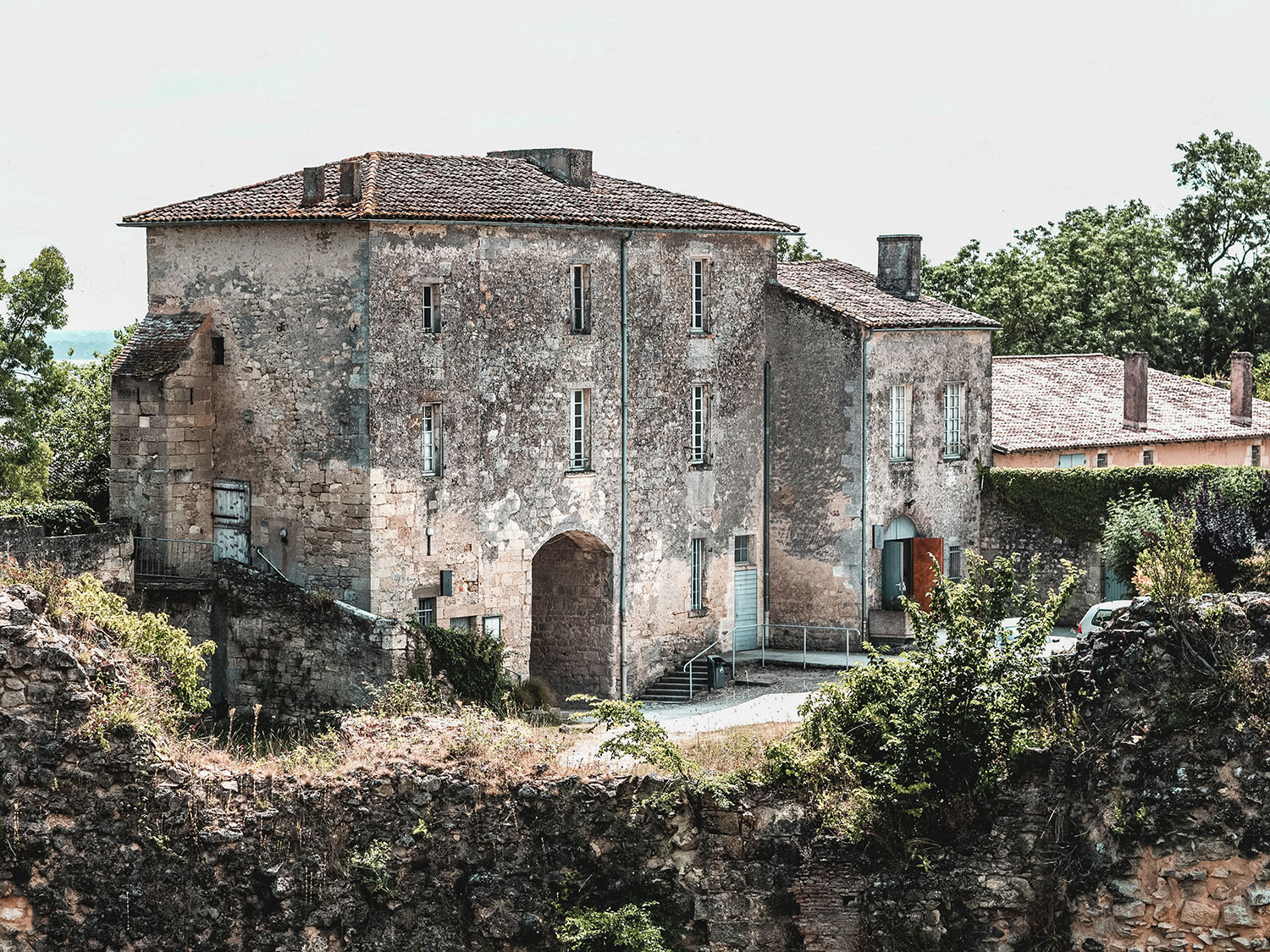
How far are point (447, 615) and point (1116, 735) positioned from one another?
15274mm

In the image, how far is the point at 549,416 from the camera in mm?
36812

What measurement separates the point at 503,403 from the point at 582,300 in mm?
2772

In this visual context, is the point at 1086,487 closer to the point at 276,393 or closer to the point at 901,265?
the point at 901,265

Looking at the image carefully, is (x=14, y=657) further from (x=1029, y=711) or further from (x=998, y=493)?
(x=998, y=493)

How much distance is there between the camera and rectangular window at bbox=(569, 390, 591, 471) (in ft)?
123

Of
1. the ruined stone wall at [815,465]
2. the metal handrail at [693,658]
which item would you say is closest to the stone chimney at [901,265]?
the ruined stone wall at [815,465]

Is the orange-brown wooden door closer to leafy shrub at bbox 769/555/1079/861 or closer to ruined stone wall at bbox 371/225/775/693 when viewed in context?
ruined stone wall at bbox 371/225/775/693

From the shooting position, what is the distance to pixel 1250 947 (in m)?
22.3

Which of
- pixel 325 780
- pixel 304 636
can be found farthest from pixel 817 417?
pixel 325 780

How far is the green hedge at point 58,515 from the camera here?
127ft

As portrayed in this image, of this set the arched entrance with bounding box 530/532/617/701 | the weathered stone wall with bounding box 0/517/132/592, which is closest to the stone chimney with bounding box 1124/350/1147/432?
the arched entrance with bounding box 530/532/617/701

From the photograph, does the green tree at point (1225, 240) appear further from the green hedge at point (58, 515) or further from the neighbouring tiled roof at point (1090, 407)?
the green hedge at point (58, 515)

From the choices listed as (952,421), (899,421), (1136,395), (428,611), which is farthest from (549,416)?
(1136,395)

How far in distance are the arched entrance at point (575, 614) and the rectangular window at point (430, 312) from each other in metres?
5.07
